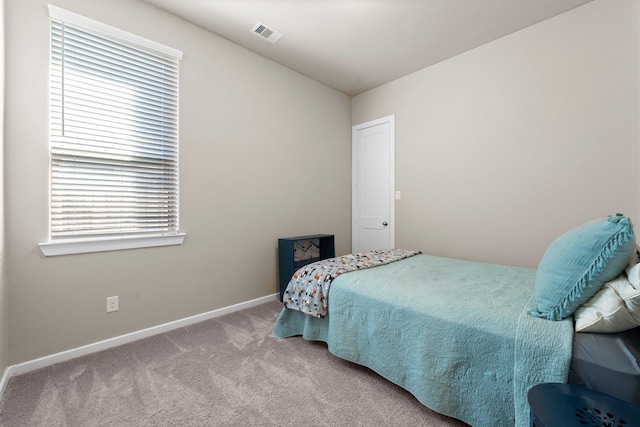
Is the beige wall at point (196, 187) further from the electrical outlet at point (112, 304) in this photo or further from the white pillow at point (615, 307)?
the white pillow at point (615, 307)

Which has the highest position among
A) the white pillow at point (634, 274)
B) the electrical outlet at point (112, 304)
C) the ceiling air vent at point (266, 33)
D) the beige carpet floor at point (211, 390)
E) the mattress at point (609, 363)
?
the ceiling air vent at point (266, 33)

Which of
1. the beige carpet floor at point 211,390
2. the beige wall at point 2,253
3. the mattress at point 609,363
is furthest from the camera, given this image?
the beige wall at point 2,253

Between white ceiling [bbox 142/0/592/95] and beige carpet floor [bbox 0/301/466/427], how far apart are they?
276 cm

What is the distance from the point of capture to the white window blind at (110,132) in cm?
198

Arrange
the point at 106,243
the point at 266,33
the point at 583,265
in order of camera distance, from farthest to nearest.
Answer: the point at 266,33, the point at 106,243, the point at 583,265

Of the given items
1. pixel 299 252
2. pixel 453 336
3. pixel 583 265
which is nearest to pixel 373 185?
pixel 299 252

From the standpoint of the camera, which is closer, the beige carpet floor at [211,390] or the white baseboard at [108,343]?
the beige carpet floor at [211,390]

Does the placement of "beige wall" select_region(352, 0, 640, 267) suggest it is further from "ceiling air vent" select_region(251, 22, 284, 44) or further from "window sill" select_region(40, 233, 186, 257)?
"window sill" select_region(40, 233, 186, 257)

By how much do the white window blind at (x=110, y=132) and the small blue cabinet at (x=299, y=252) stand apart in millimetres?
1135

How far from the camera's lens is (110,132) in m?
2.18

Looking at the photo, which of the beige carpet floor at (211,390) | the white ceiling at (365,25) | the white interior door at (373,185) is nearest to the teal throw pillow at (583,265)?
the beige carpet floor at (211,390)

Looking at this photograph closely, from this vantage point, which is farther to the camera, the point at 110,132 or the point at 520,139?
the point at 520,139

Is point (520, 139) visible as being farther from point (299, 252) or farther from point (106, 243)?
point (106, 243)

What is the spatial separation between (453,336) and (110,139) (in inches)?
105
